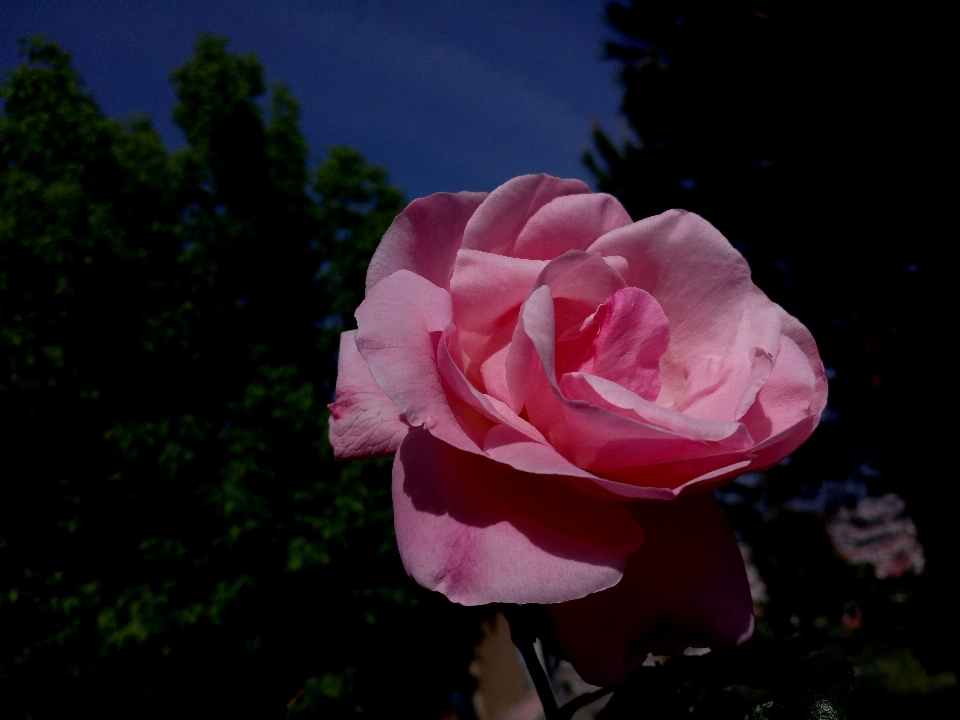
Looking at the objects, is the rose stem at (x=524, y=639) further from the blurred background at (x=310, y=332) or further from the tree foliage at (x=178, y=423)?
the tree foliage at (x=178, y=423)

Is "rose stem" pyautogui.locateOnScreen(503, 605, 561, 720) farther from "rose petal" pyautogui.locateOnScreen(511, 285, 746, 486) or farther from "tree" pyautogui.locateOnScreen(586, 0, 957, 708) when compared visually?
"tree" pyautogui.locateOnScreen(586, 0, 957, 708)

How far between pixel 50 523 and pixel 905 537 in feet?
25.2

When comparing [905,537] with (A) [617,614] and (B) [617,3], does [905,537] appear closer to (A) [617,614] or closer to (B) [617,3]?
(B) [617,3]

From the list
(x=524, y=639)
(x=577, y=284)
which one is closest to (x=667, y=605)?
(x=524, y=639)

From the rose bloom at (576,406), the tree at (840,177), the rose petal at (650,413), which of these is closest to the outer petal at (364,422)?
the rose bloom at (576,406)

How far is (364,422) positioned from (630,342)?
0.56 ft

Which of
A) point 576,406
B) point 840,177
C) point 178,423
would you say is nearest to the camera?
point 576,406

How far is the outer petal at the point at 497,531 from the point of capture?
0.25 m

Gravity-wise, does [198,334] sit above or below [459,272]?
above

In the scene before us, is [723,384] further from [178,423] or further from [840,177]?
[178,423]

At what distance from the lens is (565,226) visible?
376mm

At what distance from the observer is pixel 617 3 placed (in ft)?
11.2

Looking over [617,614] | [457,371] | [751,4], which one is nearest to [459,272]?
[457,371]

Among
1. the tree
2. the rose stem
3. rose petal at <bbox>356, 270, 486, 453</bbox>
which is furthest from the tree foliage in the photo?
rose petal at <bbox>356, 270, 486, 453</bbox>
